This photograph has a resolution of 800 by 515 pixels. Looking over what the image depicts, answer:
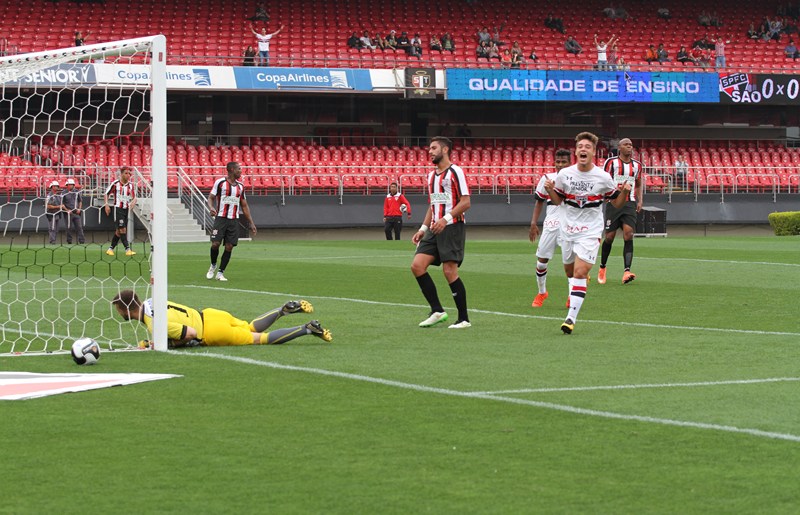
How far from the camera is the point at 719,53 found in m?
47.8

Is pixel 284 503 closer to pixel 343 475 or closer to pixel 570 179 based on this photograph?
pixel 343 475

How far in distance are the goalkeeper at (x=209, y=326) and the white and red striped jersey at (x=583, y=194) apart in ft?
9.48

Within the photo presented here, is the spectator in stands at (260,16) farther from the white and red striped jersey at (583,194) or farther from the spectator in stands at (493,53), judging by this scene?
the white and red striped jersey at (583,194)

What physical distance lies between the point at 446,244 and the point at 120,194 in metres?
15.7

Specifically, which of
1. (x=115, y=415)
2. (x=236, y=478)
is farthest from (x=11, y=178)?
(x=236, y=478)

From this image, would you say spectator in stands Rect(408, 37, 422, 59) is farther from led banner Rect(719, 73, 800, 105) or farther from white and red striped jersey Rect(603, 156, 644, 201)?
white and red striped jersey Rect(603, 156, 644, 201)

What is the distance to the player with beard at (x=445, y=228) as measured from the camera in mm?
11961

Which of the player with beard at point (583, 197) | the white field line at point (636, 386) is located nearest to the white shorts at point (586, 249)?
the player with beard at point (583, 197)

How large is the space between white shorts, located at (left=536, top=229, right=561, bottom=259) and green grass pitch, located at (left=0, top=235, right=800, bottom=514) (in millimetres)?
2092

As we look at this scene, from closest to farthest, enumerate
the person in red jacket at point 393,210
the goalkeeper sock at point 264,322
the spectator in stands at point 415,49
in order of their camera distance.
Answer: the goalkeeper sock at point 264,322
the person in red jacket at point 393,210
the spectator in stands at point 415,49

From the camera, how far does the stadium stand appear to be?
141 ft

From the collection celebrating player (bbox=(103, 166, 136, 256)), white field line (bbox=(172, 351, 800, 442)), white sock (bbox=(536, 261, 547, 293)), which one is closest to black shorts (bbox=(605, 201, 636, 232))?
white sock (bbox=(536, 261, 547, 293))

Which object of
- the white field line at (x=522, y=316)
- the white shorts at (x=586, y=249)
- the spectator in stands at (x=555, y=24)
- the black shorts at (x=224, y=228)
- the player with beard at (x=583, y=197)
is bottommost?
the white field line at (x=522, y=316)

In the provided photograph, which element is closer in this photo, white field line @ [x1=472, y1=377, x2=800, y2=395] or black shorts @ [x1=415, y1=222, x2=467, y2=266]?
white field line @ [x1=472, y1=377, x2=800, y2=395]
